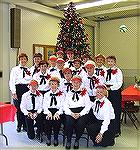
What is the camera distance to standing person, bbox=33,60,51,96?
13.6ft

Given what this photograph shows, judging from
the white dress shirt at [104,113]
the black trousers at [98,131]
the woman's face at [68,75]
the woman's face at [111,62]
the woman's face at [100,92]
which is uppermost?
the woman's face at [111,62]

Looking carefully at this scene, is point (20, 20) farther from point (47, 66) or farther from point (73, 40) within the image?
point (47, 66)

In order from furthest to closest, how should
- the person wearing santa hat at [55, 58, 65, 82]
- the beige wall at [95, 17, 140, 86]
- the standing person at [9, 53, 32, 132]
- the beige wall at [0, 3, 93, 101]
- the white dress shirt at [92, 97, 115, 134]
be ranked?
the beige wall at [95, 17, 140, 86] → the beige wall at [0, 3, 93, 101] → the standing person at [9, 53, 32, 132] → the person wearing santa hat at [55, 58, 65, 82] → the white dress shirt at [92, 97, 115, 134]

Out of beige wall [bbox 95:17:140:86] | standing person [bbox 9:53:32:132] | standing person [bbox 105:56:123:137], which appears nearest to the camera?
standing person [bbox 105:56:123:137]

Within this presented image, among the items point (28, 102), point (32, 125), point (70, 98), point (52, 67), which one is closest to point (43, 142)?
point (32, 125)

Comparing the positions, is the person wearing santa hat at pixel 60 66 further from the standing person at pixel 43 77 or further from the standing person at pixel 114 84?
the standing person at pixel 114 84

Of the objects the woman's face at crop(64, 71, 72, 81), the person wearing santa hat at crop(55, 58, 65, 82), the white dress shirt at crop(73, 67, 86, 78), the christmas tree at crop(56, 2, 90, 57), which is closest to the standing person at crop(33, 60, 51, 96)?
the person wearing santa hat at crop(55, 58, 65, 82)

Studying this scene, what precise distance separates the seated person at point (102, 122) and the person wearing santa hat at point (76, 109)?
0.12m

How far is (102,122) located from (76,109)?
1.33 feet

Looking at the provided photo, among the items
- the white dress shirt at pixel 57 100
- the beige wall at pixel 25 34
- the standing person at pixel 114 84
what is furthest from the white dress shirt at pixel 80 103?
the beige wall at pixel 25 34

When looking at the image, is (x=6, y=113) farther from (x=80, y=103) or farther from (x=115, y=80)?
(x=115, y=80)

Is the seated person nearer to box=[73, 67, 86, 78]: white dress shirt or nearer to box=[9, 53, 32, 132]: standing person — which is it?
box=[73, 67, 86, 78]: white dress shirt

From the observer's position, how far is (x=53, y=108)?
3.74m

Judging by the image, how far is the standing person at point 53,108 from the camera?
3648 millimetres
